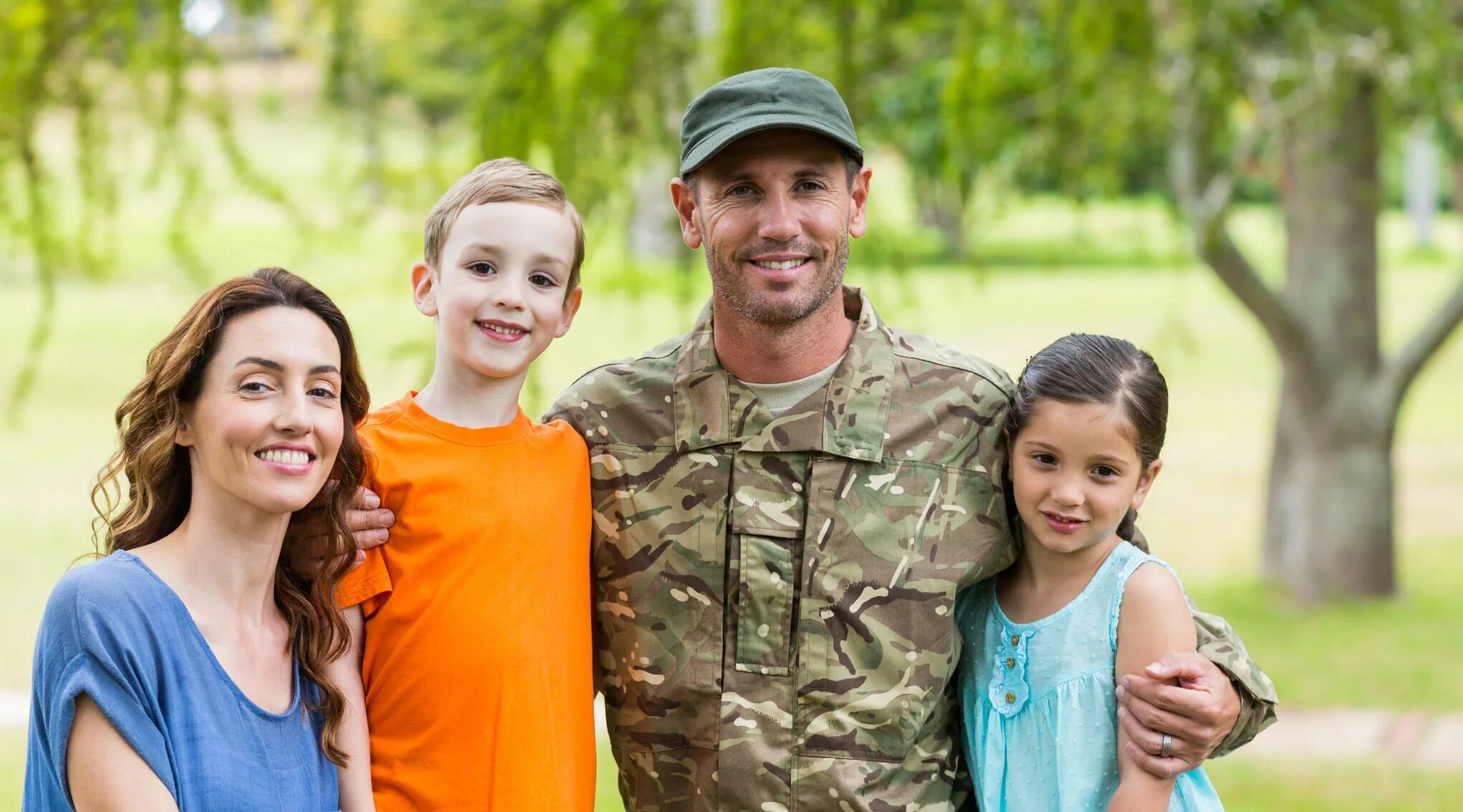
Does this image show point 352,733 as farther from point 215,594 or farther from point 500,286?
point 500,286

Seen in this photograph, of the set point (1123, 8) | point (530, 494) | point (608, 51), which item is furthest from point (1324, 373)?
point (530, 494)

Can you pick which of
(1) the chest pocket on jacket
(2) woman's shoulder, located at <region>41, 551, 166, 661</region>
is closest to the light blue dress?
(1) the chest pocket on jacket

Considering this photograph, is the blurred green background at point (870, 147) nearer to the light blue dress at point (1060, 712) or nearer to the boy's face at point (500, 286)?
the boy's face at point (500, 286)

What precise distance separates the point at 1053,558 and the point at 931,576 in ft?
0.64

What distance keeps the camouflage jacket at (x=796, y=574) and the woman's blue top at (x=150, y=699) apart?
2.15ft

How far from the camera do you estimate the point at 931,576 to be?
7.80 ft

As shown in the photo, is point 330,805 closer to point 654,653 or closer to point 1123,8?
point 654,653

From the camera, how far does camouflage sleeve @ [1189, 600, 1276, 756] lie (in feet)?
7.52

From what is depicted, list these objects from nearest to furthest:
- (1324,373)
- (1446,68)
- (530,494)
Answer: (530,494) → (1446,68) → (1324,373)

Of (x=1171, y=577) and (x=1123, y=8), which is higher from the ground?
(x=1123, y=8)

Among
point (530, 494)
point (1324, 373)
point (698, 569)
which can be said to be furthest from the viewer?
point (1324, 373)

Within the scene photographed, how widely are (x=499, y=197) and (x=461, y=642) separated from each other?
0.66m

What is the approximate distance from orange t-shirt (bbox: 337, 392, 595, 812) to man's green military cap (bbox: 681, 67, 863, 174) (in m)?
0.61

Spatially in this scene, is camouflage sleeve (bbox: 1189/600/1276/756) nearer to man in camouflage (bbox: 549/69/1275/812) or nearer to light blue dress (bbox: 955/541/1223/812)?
man in camouflage (bbox: 549/69/1275/812)
